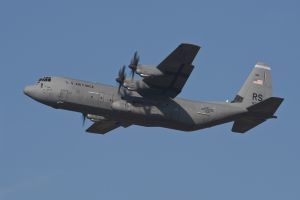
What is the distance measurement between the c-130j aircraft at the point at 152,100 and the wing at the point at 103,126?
4.36m

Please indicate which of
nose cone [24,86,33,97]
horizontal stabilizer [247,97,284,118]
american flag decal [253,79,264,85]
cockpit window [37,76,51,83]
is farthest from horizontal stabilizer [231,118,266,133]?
nose cone [24,86,33,97]

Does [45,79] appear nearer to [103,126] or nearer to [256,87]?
[103,126]

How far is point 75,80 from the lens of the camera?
166 feet

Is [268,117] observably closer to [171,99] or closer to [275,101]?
[275,101]

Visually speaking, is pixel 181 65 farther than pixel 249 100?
No

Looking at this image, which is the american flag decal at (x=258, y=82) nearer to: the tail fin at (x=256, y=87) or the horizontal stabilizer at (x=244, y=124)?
the tail fin at (x=256, y=87)

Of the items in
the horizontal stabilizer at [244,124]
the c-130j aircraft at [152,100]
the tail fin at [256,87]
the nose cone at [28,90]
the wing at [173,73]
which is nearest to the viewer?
the wing at [173,73]

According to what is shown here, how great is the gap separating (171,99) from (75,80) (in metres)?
7.31

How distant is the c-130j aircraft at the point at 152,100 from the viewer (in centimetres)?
4900

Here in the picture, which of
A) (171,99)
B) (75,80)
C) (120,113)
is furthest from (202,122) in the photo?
(75,80)

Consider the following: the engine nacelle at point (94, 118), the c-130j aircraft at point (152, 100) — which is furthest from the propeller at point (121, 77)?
the engine nacelle at point (94, 118)

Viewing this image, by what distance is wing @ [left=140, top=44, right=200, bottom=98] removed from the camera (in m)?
47.6

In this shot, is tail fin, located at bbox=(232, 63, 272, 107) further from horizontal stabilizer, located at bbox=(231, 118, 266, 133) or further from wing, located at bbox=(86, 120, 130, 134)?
wing, located at bbox=(86, 120, 130, 134)

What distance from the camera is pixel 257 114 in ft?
171
